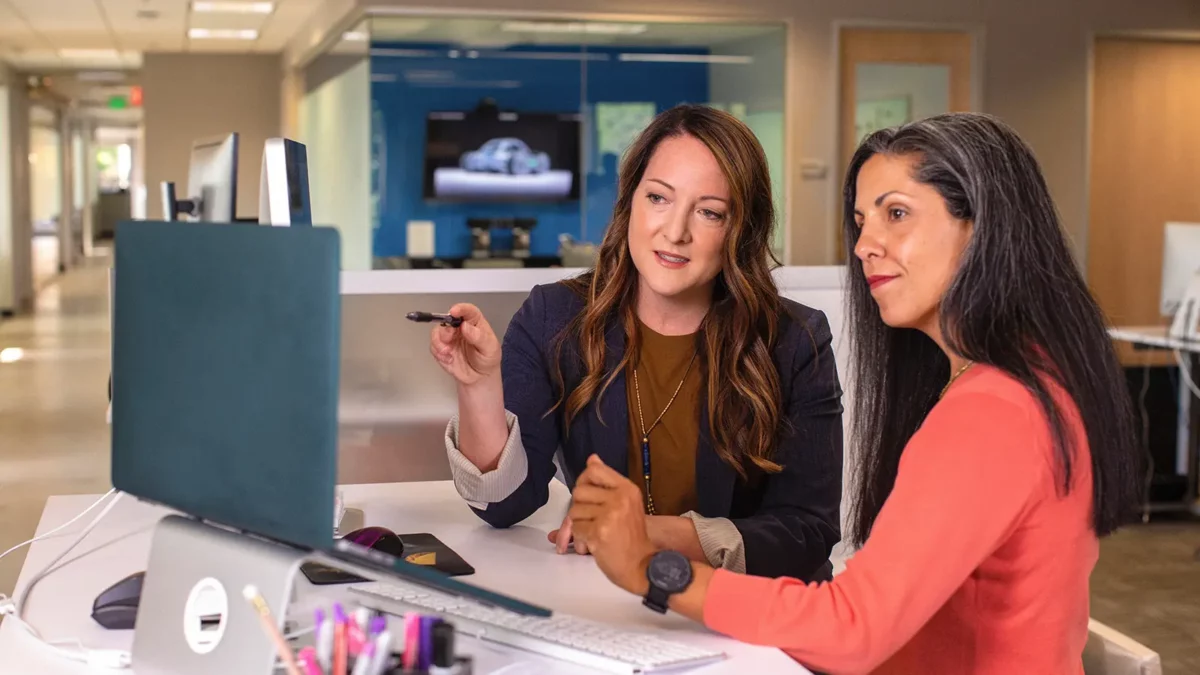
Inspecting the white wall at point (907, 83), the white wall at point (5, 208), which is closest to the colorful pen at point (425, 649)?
the white wall at point (907, 83)

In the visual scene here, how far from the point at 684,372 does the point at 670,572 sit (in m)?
0.78

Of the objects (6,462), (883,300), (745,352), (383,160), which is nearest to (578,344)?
(745,352)

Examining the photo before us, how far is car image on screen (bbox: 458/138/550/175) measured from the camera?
820 cm

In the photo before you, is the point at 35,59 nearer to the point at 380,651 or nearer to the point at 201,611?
the point at 201,611

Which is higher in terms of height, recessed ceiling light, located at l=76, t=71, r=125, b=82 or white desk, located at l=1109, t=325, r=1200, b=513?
recessed ceiling light, located at l=76, t=71, r=125, b=82

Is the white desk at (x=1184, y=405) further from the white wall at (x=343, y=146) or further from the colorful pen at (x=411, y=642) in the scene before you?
the colorful pen at (x=411, y=642)

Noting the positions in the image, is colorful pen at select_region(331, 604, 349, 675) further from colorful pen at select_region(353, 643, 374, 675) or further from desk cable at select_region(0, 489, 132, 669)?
desk cable at select_region(0, 489, 132, 669)

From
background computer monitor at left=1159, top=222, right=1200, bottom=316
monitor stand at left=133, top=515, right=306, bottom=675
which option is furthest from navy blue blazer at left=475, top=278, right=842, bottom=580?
background computer monitor at left=1159, top=222, right=1200, bottom=316

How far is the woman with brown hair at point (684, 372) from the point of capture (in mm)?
1991

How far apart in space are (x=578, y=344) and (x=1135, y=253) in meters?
7.22

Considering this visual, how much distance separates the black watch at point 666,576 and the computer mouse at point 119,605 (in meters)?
0.59

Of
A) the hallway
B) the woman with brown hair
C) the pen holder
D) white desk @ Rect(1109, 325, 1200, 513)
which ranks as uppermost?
the woman with brown hair

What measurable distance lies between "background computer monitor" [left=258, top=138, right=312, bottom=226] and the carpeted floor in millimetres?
3108

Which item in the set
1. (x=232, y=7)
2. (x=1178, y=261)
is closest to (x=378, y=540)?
(x=1178, y=261)
